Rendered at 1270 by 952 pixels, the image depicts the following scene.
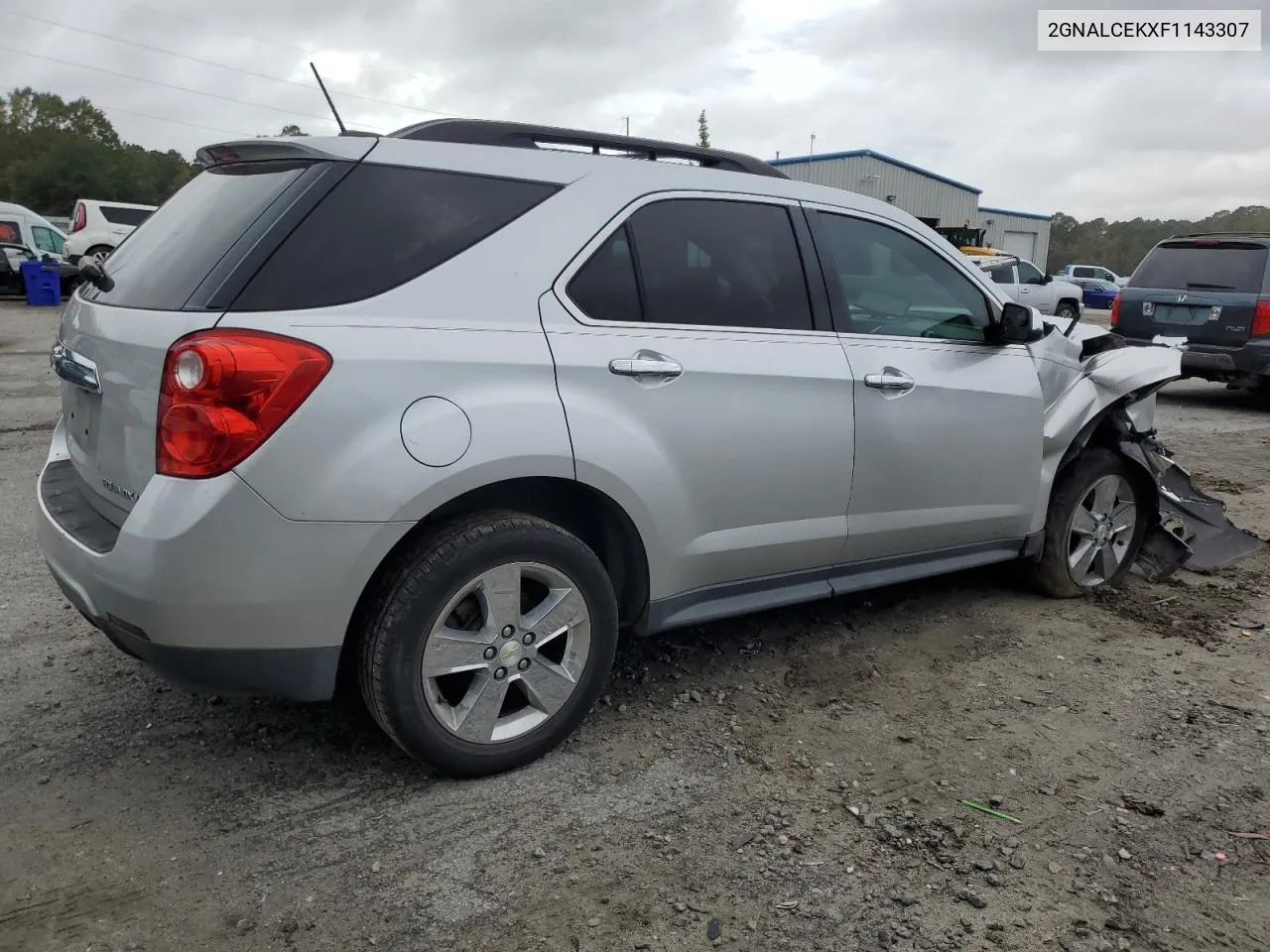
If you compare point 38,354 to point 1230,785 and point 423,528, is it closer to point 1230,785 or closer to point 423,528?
point 423,528

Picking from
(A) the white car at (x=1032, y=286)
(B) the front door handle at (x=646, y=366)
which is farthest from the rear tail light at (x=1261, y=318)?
(A) the white car at (x=1032, y=286)

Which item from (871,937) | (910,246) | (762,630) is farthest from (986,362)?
(871,937)

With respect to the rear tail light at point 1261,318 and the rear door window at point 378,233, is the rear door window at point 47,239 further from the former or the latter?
the rear door window at point 378,233

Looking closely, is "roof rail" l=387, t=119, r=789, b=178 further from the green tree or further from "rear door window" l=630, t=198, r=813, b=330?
the green tree

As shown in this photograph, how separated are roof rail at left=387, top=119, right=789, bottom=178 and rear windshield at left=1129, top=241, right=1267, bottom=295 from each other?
8.61 meters

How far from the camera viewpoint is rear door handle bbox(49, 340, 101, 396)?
8.89 ft

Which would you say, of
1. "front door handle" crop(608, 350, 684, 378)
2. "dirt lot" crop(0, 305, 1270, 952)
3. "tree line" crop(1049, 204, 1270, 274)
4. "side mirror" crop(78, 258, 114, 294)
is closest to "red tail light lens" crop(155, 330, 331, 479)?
"side mirror" crop(78, 258, 114, 294)

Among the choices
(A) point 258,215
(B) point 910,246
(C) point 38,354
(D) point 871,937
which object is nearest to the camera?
(D) point 871,937

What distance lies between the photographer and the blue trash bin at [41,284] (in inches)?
760

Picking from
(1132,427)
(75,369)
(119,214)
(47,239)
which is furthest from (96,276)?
(47,239)

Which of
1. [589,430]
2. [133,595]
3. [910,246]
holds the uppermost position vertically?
[910,246]

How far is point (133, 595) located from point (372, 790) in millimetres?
847

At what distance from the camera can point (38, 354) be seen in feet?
39.4

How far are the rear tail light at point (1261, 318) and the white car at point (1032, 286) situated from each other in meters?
10.8
